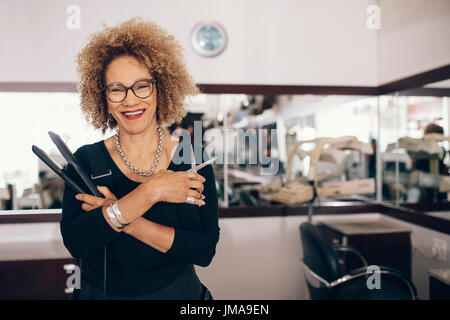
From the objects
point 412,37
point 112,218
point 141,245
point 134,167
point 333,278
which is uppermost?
point 412,37

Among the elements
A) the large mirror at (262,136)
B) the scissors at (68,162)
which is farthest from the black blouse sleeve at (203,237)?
the large mirror at (262,136)

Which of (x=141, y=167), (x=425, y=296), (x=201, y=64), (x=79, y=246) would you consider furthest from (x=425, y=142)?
(x=79, y=246)

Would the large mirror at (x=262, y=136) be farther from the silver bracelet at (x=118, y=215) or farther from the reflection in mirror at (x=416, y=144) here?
the silver bracelet at (x=118, y=215)

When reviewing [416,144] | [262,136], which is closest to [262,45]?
[262,136]

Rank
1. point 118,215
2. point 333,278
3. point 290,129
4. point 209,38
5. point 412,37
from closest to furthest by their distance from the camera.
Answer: point 118,215, point 333,278, point 412,37, point 209,38, point 290,129

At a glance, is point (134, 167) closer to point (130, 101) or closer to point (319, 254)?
point (130, 101)

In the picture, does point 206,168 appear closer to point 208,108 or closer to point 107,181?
point 107,181

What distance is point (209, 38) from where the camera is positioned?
2781 millimetres

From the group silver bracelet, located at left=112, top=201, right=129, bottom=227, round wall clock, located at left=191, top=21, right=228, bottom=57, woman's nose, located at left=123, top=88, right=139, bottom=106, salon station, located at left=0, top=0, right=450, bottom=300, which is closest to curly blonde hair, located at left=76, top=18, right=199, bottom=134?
woman's nose, located at left=123, top=88, right=139, bottom=106

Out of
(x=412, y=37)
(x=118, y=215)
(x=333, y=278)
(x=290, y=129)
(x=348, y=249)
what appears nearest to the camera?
(x=118, y=215)

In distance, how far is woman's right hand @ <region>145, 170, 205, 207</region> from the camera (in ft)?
2.77

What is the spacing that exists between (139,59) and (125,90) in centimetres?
12

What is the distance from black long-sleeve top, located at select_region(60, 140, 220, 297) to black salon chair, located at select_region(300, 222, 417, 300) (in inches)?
46.5

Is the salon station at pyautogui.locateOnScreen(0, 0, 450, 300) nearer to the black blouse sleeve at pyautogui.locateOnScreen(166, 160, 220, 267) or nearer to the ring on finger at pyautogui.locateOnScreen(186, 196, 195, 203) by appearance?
the black blouse sleeve at pyautogui.locateOnScreen(166, 160, 220, 267)
